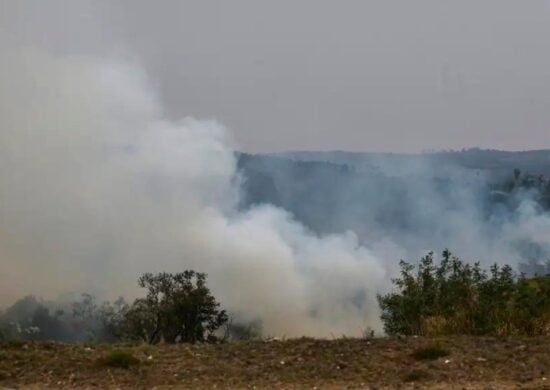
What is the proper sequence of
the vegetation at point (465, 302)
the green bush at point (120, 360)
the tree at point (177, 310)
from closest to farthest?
the green bush at point (120, 360) → the vegetation at point (465, 302) → the tree at point (177, 310)

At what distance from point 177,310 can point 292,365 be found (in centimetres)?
1848

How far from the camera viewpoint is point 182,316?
26.2 m

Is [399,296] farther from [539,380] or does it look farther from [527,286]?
[539,380]

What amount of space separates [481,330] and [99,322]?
42.8 m

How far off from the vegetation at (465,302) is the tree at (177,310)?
10.5 m

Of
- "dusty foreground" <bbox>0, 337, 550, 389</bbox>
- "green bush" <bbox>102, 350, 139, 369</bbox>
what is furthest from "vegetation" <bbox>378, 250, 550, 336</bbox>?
"green bush" <bbox>102, 350, 139, 369</bbox>

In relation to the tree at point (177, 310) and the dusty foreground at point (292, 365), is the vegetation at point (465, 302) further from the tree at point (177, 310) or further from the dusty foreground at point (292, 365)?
the tree at point (177, 310)

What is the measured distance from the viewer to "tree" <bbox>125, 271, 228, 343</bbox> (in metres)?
24.4


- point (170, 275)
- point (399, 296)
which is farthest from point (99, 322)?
point (399, 296)

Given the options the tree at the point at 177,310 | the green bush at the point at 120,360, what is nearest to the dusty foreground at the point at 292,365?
the green bush at the point at 120,360

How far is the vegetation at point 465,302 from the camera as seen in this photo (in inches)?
430

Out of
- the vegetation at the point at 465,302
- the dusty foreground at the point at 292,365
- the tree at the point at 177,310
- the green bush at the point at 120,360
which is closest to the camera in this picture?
the dusty foreground at the point at 292,365

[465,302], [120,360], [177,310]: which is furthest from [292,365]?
[177,310]

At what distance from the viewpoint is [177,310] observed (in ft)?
88.0
